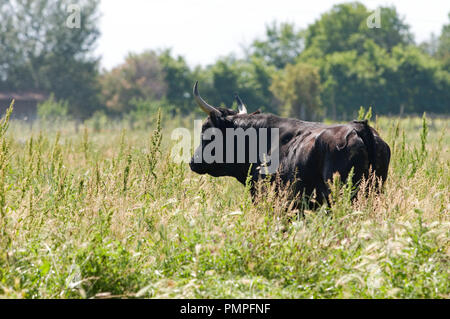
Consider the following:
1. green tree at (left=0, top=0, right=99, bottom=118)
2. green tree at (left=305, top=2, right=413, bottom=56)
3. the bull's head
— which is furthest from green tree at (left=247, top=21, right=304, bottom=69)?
the bull's head

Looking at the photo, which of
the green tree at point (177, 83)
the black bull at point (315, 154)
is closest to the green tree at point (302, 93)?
the green tree at point (177, 83)

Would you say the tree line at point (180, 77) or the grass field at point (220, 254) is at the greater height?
the tree line at point (180, 77)

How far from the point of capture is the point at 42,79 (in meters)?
51.5

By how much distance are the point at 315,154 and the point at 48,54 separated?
50.7 metres

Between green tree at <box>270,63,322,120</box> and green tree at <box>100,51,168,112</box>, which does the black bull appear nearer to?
green tree at <box>270,63,322,120</box>

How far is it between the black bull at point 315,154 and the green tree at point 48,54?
47.1 metres

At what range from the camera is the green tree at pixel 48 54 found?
51.5 m

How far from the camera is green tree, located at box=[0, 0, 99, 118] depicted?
169 feet

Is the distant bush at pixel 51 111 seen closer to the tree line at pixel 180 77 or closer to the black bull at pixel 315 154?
the black bull at pixel 315 154

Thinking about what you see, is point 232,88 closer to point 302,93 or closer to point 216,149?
point 302,93

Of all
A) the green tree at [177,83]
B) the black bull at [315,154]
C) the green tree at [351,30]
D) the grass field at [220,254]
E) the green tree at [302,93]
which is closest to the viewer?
the grass field at [220,254]

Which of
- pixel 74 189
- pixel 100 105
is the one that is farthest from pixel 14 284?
pixel 100 105

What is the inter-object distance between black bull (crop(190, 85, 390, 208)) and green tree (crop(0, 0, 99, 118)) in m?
47.1
